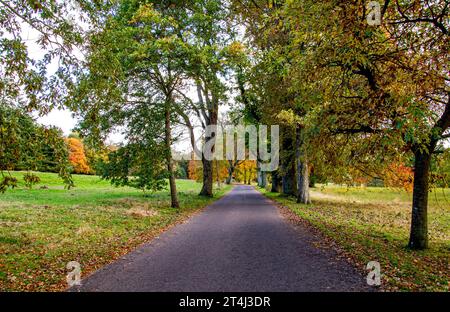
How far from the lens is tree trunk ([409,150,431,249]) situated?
8.77 m

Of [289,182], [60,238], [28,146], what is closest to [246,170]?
[289,182]

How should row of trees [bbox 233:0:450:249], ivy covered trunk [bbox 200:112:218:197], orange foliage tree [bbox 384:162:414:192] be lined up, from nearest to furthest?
row of trees [bbox 233:0:450:249]
orange foliage tree [bbox 384:162:414:192]
ivy covered trunk [bbox 200:112:218:197]

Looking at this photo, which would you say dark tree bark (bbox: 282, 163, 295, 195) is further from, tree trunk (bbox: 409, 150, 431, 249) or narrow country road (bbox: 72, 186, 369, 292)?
tree trunk (bbox: 409, 150, 431, 249)

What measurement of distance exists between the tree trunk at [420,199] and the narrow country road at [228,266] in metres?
2.67

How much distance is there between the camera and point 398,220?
15.2 metres

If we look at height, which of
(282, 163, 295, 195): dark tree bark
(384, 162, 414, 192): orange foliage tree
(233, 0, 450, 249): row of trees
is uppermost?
(233, 0, 450, 249): row of trees

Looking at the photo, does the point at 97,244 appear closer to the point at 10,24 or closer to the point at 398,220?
the point at 10,24

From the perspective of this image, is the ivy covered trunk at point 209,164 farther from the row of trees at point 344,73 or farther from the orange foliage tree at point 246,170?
the orange foliage tree at point 246,170

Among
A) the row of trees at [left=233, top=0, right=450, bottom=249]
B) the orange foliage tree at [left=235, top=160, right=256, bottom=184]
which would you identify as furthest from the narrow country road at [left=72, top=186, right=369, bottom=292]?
the orange foliage tree at [left=235, top=160, right=256, bottom=184]

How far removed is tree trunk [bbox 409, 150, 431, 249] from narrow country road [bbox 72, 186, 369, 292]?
8.76 feet

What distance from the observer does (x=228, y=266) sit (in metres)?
7.10

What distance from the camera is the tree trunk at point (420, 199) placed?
28.8ft

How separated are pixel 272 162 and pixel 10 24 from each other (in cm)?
2775
